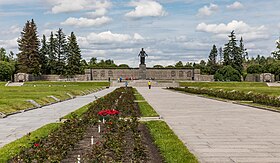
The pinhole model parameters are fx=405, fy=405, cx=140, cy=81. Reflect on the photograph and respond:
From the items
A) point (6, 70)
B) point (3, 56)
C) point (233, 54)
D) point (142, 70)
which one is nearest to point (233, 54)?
point (233, 54)

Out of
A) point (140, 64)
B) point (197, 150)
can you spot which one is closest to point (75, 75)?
point (140, 64)

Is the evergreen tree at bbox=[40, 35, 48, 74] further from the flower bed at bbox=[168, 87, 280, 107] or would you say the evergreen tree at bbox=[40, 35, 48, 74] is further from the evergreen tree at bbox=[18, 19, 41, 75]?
the flower bed at bbox=[168, 87, 280, 107]

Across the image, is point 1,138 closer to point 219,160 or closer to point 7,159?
point 7,159

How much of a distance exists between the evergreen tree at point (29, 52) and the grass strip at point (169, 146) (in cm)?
6490

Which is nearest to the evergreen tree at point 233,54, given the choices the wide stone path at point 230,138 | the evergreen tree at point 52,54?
the evergreen tree at point 52,54

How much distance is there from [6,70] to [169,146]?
74.7 metres

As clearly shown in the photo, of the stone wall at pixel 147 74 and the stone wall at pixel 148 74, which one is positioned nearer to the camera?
the stone wall at pixel 148 74

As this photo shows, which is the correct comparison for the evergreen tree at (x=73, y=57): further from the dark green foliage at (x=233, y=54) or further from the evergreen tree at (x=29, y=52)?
the dark green foliage at (x=233, y=54)

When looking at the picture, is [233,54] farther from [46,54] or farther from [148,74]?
[46,54]

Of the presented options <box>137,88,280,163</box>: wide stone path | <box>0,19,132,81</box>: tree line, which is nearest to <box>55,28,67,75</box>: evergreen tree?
<box>0,19,132,81</box>: tree line

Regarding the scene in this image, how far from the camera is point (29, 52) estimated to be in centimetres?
7306

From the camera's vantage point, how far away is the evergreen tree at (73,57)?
78.9 m

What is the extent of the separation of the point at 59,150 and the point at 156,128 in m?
4.52

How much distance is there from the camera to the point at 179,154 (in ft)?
23.6
